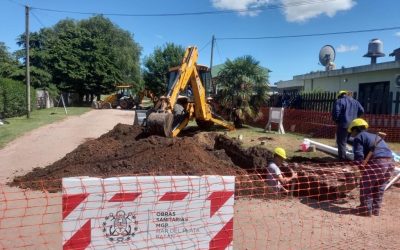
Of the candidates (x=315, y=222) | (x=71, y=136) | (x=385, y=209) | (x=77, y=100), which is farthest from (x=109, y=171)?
(x=77, y=100)

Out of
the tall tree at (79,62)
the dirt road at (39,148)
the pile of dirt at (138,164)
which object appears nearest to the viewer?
the pile of dirt at (138,164)

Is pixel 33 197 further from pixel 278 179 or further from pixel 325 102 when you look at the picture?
pixel 325 102

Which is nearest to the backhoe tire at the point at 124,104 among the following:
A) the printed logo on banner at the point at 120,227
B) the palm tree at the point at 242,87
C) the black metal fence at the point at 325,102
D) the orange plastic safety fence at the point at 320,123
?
the black metal fence at the point at 325,102

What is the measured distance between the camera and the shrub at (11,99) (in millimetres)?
25555

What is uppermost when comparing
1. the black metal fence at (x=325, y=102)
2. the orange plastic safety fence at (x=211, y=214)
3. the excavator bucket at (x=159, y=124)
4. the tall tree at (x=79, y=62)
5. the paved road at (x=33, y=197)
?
the tall tree at (x=79, y=62)

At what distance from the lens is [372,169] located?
22.3 ft

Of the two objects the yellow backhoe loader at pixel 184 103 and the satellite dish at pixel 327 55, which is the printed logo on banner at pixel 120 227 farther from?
the satellite dish at pixel 327 55

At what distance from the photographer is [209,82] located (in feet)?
58.6

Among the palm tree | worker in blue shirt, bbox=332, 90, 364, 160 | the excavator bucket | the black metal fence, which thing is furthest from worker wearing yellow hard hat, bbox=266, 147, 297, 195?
the palm tree

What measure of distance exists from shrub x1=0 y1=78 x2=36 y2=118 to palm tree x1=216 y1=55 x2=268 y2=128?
514 inches

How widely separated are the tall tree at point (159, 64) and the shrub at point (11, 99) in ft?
64.8

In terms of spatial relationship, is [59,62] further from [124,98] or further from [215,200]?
[215,200]

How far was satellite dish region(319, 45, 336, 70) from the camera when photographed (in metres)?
32.2

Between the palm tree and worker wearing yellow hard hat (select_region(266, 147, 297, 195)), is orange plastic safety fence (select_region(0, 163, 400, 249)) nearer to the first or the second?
worker wearing yellow hard hat (select_region(266, 147, 297, 195))
